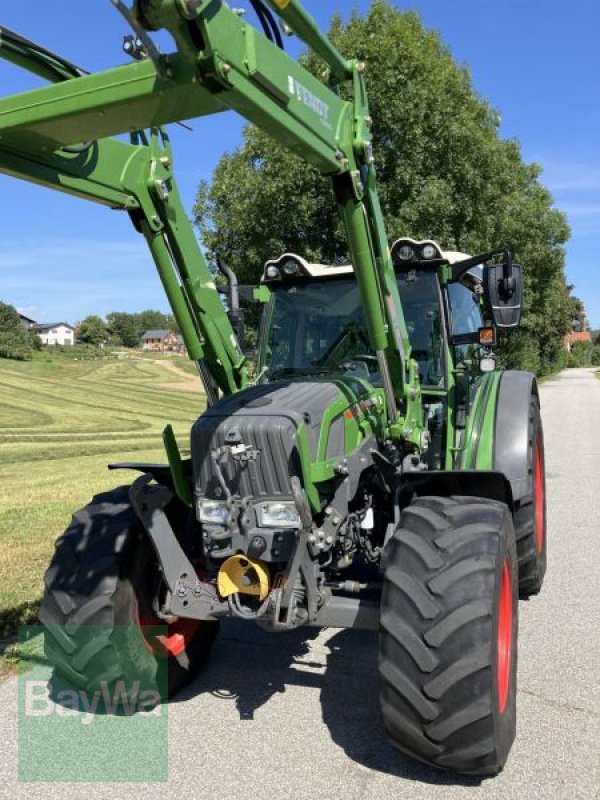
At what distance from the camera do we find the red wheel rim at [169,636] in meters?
3.83

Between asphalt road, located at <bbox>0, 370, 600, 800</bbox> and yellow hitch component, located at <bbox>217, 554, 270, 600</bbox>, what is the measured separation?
72cm

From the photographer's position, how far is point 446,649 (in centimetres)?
292

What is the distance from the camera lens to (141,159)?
374 cm

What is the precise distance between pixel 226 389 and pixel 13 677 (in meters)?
2.01

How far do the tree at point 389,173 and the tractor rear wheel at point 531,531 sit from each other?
881cm

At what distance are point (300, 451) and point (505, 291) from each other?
1.70 meters

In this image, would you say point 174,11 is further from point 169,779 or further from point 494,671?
point 169,779

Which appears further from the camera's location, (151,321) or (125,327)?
(151,321)

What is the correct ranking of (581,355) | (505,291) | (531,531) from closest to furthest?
(505,291) < (531,531) < (581,355)

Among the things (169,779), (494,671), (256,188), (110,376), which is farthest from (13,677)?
(110,376)

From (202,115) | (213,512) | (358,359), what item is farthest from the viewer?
(358,359)

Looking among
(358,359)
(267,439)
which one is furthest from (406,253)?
(267,439)

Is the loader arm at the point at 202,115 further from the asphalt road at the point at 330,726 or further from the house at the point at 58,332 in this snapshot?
the house at the point at 58,332

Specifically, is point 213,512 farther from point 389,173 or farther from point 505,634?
point 389,173
